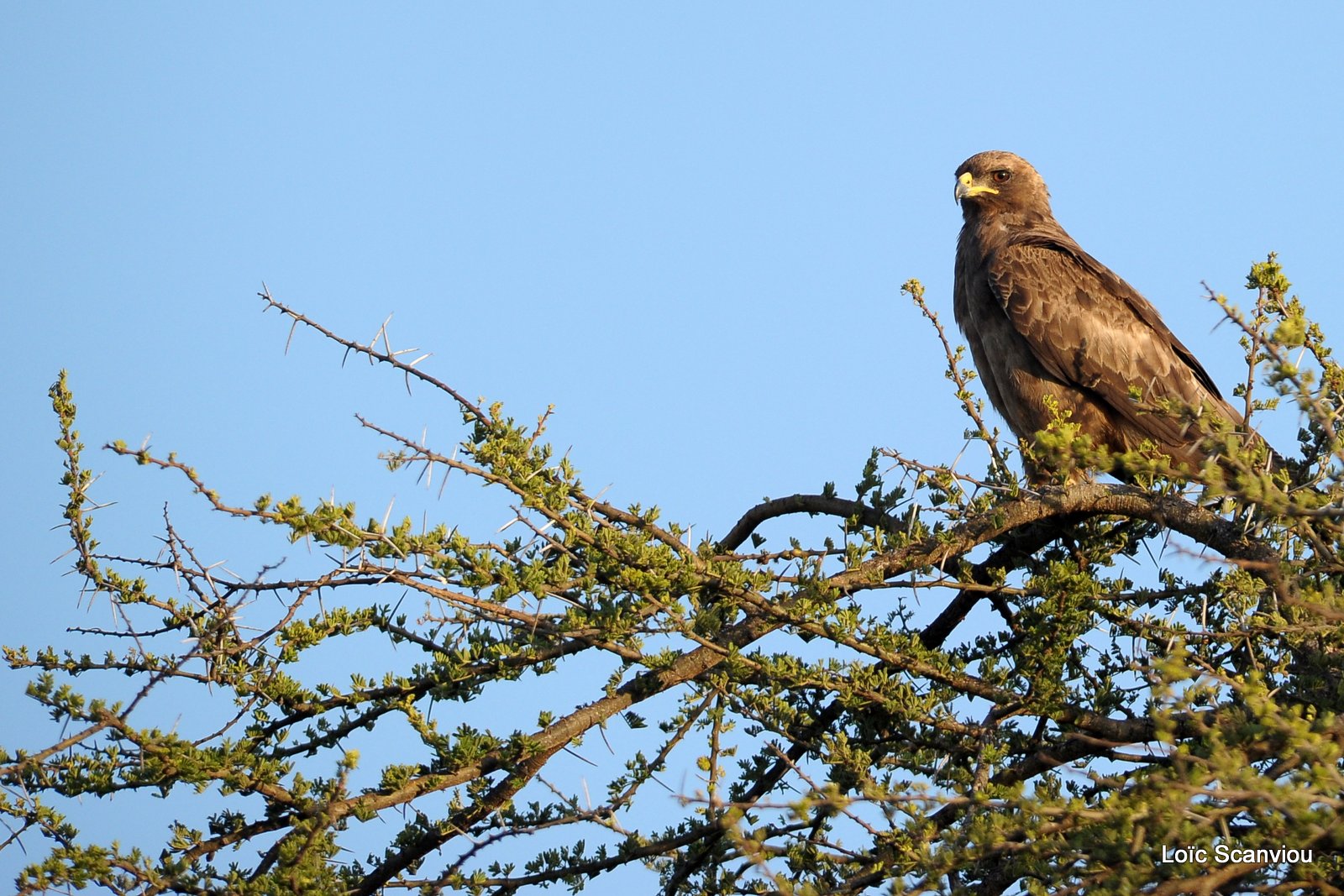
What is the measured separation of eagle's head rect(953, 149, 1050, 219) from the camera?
9.45m

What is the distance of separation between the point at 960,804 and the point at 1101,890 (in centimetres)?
59

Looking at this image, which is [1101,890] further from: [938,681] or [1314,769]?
[938,681]

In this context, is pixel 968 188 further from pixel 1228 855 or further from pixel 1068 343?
pixel 1228 855

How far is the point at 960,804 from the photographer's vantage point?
11.3ft

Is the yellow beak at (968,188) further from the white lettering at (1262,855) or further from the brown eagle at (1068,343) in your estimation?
the white lettering at (1262,855)

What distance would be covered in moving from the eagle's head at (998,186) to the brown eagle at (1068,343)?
2.22 feet

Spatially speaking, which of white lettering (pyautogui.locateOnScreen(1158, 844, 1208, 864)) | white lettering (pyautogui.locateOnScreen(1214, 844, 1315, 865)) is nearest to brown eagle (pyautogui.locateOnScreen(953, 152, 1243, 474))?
white lettering (pyautogui.locateOnScreen(1214, 844, 1315, 865))

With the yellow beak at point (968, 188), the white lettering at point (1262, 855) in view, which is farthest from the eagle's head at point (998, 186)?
the white lettering at point (1262, 855)

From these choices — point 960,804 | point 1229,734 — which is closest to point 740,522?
point 960,804

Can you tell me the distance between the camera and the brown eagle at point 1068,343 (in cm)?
786

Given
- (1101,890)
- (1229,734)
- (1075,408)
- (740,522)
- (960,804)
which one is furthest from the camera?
(1075,408)

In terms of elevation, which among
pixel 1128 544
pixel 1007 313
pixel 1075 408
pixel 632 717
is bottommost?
pixel 632 717

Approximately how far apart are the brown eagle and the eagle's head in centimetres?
68

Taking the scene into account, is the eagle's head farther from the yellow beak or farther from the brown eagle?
the brown eagle
